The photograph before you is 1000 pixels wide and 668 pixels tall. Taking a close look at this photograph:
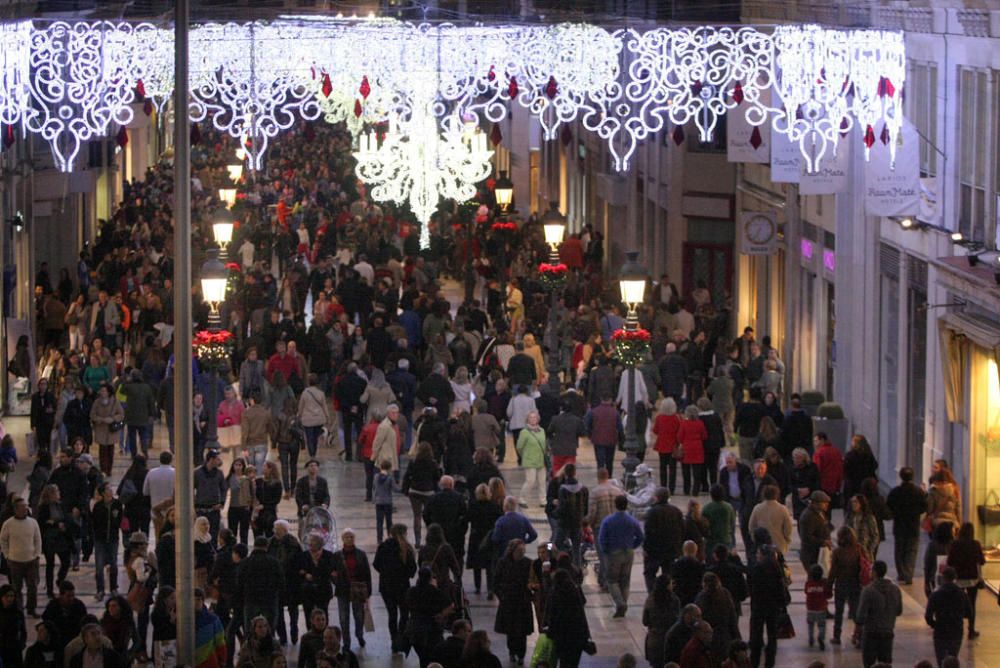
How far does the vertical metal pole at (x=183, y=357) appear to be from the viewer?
16.8m

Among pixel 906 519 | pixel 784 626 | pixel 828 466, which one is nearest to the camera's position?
pixel 784 626

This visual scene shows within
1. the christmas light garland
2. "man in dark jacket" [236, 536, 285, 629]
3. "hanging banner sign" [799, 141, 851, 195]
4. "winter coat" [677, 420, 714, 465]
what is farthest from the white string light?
"man in dark jacket" [236, 536, 285, 629]

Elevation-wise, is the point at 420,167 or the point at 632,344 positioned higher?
the point at 420,167

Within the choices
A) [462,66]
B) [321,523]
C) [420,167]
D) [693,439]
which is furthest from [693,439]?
[420,167]

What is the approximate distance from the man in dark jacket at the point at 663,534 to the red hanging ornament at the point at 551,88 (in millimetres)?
6336

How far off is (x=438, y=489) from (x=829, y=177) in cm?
857

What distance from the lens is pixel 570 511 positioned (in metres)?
24.6

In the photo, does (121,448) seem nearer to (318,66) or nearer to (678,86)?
(318,66)

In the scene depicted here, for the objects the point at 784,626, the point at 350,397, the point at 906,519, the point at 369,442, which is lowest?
the point at 784,626

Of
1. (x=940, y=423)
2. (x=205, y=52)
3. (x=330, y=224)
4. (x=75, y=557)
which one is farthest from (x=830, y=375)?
(x=330, y=224)

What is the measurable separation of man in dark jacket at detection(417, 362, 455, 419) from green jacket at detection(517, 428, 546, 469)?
3.06 m

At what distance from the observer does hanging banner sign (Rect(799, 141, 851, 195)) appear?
31.3 metres

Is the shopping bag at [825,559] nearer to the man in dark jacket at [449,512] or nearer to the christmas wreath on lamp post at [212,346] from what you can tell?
the man in dark jacket at [449,512]

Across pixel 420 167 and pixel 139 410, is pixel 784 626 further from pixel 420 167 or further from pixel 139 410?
pixel 420 167
